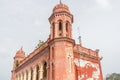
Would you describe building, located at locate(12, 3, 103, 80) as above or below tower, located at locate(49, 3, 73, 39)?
below

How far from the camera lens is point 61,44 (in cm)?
2100

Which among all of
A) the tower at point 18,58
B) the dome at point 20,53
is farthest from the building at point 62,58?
the dome at point 20,53

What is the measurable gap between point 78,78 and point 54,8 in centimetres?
784

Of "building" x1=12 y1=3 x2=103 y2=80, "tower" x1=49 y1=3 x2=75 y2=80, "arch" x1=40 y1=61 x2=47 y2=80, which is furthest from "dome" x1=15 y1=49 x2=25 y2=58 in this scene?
"tower" x1=49 y1=3 x2=75 y2=80

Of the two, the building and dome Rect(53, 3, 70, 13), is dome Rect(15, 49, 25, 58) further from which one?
dome Rect(53, 3, 70, 13)

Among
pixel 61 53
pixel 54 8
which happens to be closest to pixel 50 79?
pixel 61 53

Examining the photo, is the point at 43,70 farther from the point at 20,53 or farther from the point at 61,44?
the point at 20,53

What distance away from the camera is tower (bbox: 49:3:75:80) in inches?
782

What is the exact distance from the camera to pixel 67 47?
2112 cm

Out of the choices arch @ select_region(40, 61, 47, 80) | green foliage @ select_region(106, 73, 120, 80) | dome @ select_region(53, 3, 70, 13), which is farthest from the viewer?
green foliage @ select_region(106, 73, 120, 80)

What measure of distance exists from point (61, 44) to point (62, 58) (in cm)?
144

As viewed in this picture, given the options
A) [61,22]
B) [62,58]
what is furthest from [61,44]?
[61,22]

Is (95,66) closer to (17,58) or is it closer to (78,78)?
(78,78)

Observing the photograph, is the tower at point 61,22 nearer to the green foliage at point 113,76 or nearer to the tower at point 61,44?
the tower at point 61,44
